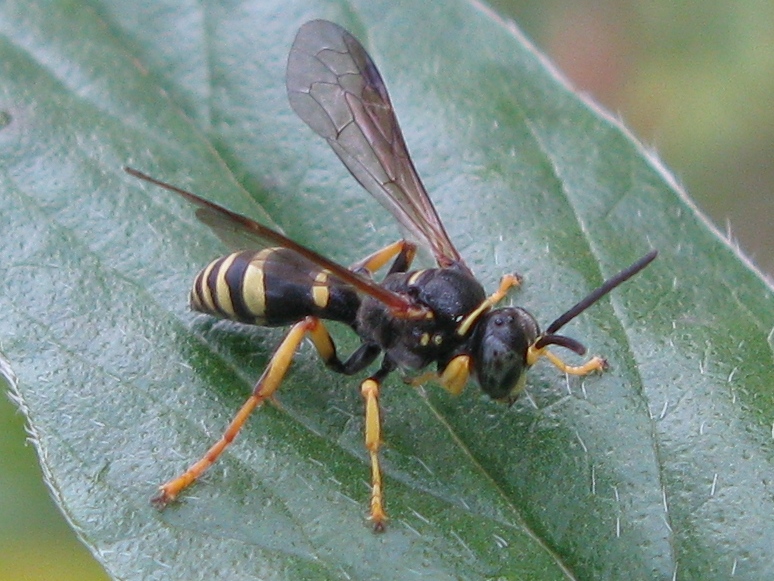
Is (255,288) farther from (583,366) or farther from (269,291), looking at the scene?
(583,366)

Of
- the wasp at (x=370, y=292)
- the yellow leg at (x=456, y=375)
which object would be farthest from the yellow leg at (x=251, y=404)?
the yellow leg at (x=456, y=375)

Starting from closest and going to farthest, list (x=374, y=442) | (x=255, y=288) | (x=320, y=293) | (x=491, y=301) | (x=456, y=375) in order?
1. (x=374, y=442)
2. (x=456, y=375)
3. (x=491, y=301)
4. (x=255, y=288)
5. (x=320, y=293)

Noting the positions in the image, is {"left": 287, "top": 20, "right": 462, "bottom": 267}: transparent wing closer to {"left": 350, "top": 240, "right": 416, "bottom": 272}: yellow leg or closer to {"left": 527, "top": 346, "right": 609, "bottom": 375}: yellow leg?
{"left": 350, "top": 240, "right": 416, "bottom": 272}: yellow leg

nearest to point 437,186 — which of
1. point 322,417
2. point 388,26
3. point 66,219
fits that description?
point 388,26

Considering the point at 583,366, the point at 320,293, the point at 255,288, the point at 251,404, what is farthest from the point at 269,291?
the point at 583,366

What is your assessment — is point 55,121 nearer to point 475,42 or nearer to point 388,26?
point 388,26

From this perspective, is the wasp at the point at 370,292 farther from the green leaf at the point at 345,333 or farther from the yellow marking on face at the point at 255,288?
the green leaf at the point at 345,333

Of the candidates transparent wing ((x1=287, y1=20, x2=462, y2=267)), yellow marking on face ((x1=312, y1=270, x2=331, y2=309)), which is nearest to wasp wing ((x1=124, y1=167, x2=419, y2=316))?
yellow marking on face ((x1=312, y1=270, x2=331, y2=309))
